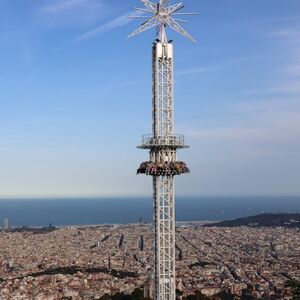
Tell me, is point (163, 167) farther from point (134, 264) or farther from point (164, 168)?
point (134, 264)

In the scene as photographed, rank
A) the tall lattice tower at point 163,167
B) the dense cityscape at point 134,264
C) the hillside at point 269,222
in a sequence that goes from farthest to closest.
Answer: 1. the hillside at point 269,222
2. the dense cityscape at point 134,264
3. the tall lattice tower at point 163,167

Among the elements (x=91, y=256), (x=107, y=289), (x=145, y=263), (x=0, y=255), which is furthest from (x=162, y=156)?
(x=0, y=255)

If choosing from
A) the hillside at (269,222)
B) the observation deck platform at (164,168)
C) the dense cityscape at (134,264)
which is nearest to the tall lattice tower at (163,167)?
the observation deck platform at (164,168)

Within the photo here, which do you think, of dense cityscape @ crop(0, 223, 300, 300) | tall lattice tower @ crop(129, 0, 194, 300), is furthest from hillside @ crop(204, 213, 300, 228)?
tall lattice tower @ crop(129, 0, 194, 300)

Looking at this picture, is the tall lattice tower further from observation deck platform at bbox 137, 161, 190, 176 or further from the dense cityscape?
the dense cityscape

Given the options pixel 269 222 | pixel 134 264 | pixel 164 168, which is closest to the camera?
pixel 164 168

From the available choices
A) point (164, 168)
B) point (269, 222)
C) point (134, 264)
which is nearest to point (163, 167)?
point (164, 168)

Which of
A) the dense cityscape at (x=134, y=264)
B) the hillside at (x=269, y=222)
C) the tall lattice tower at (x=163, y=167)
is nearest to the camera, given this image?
the tall lattice tower at (x=163, y=167)

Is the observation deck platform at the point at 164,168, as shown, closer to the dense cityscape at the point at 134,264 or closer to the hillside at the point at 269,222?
the dense cityscape at the point at 134,264
